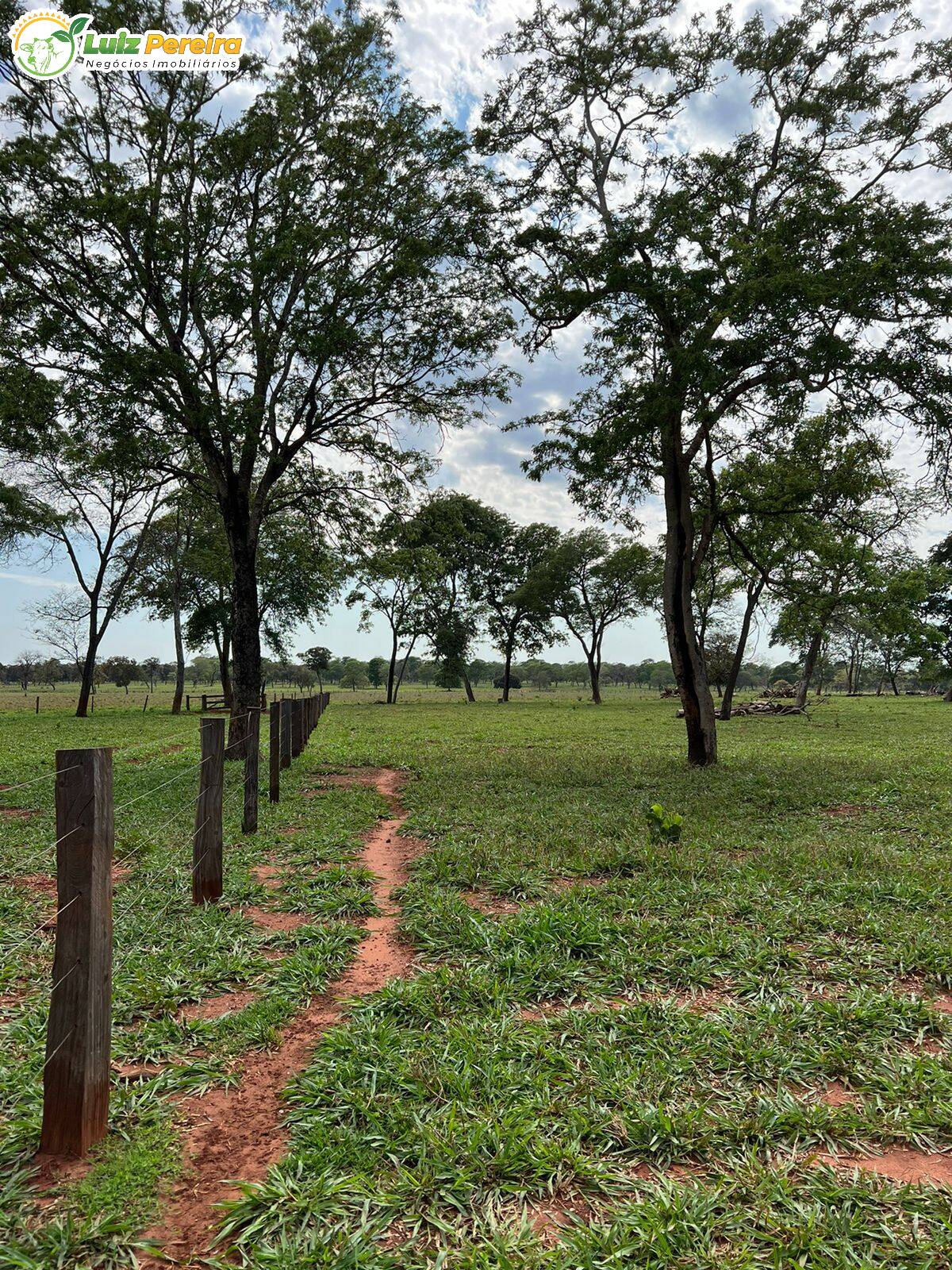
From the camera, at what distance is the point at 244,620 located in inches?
567

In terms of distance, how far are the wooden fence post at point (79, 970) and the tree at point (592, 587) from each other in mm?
44506

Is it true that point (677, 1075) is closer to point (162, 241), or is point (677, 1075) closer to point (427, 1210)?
point (427, 1210)

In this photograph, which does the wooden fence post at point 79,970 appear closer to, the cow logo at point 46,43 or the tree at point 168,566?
the cow logo at point 46,43

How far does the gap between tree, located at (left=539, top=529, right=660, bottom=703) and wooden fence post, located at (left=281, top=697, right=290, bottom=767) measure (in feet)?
116

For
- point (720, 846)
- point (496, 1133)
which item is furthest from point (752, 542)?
point (496, 1133)

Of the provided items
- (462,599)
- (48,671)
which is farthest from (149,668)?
(462,599)

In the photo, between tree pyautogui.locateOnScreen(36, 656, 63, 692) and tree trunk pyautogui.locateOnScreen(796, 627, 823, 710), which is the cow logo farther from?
tree pyautogui.locateOnScreen(36, 656, 63, 692)

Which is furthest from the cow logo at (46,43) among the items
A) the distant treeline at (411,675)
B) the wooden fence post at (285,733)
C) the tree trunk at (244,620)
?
the distant treeline at (411,675)

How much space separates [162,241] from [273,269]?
6.52 ft

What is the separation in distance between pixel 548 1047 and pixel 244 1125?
1478 mm

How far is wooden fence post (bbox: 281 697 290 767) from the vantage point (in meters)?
10.9

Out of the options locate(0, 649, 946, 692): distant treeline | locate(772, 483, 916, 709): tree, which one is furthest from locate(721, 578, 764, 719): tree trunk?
locate(0, 649, 946, 692): distant treeline

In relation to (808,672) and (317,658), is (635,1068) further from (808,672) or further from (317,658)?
(317,658)

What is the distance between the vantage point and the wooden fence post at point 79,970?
2.58 m
